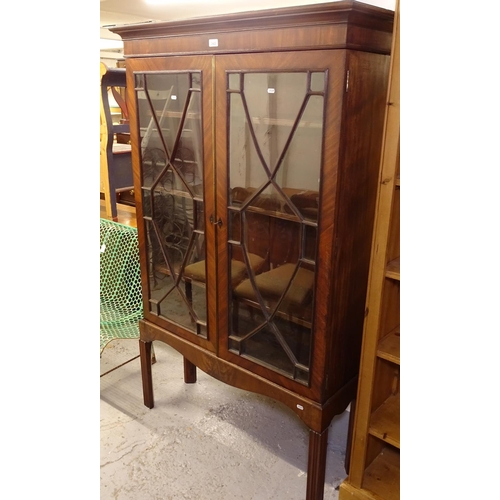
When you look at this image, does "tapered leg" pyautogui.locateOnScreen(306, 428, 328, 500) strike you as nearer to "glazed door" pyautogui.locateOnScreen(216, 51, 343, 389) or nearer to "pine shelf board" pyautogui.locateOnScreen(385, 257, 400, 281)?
"glazed door" pyautogui.locateOnScreen(216, 51, 343, 389)

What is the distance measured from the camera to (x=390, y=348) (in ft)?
4.73

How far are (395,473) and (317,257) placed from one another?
863mm

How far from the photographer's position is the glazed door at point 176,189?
155cm

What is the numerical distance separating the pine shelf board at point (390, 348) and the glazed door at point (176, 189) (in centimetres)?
62

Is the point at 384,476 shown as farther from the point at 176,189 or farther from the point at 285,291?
the point at 176,189

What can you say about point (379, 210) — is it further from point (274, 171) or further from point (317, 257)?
point (274, 171)

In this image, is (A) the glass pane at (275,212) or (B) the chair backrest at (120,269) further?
(B) the chair backrest at (120,269)

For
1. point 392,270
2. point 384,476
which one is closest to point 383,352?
point 392,270

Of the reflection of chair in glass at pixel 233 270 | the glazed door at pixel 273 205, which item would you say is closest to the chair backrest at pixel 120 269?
the reflection of chair in glass at pixel 233 270

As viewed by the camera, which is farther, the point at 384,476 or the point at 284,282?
the point at 384,476

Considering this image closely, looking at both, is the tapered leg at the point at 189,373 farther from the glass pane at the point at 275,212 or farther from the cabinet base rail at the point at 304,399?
the glass pane at the point at 275,212

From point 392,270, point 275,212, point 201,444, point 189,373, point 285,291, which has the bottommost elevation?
point 201,444

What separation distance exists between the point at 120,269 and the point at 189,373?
62 centimetres
